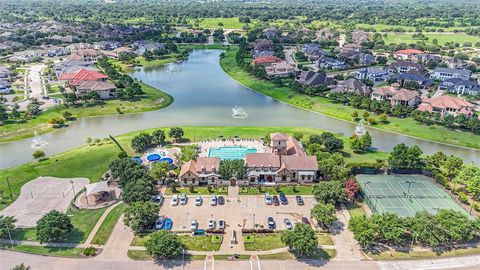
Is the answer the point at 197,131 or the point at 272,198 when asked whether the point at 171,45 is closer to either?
the point at 197,131

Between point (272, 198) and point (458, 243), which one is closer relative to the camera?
point (458, 243)

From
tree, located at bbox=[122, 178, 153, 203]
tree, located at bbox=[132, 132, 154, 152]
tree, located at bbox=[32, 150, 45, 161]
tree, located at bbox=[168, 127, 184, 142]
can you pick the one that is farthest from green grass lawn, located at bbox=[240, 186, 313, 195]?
tree, located at bbox=[32, 150, 45, 161]

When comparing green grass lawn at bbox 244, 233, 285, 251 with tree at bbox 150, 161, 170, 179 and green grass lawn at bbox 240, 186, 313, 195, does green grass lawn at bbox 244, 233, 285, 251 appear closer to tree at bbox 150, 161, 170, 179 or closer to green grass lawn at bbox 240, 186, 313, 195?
green grass lawn at bbox 240, 186, 313, 195

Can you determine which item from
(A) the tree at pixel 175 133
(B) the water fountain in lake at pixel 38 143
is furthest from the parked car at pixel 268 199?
(B) the water fountain in lake at pixel 38 143

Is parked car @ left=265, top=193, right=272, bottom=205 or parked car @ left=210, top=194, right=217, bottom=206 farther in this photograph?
parked car @ left=265, top=193, right=272, bottom=205

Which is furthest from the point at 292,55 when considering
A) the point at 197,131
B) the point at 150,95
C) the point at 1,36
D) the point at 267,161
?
the point at 1,36
